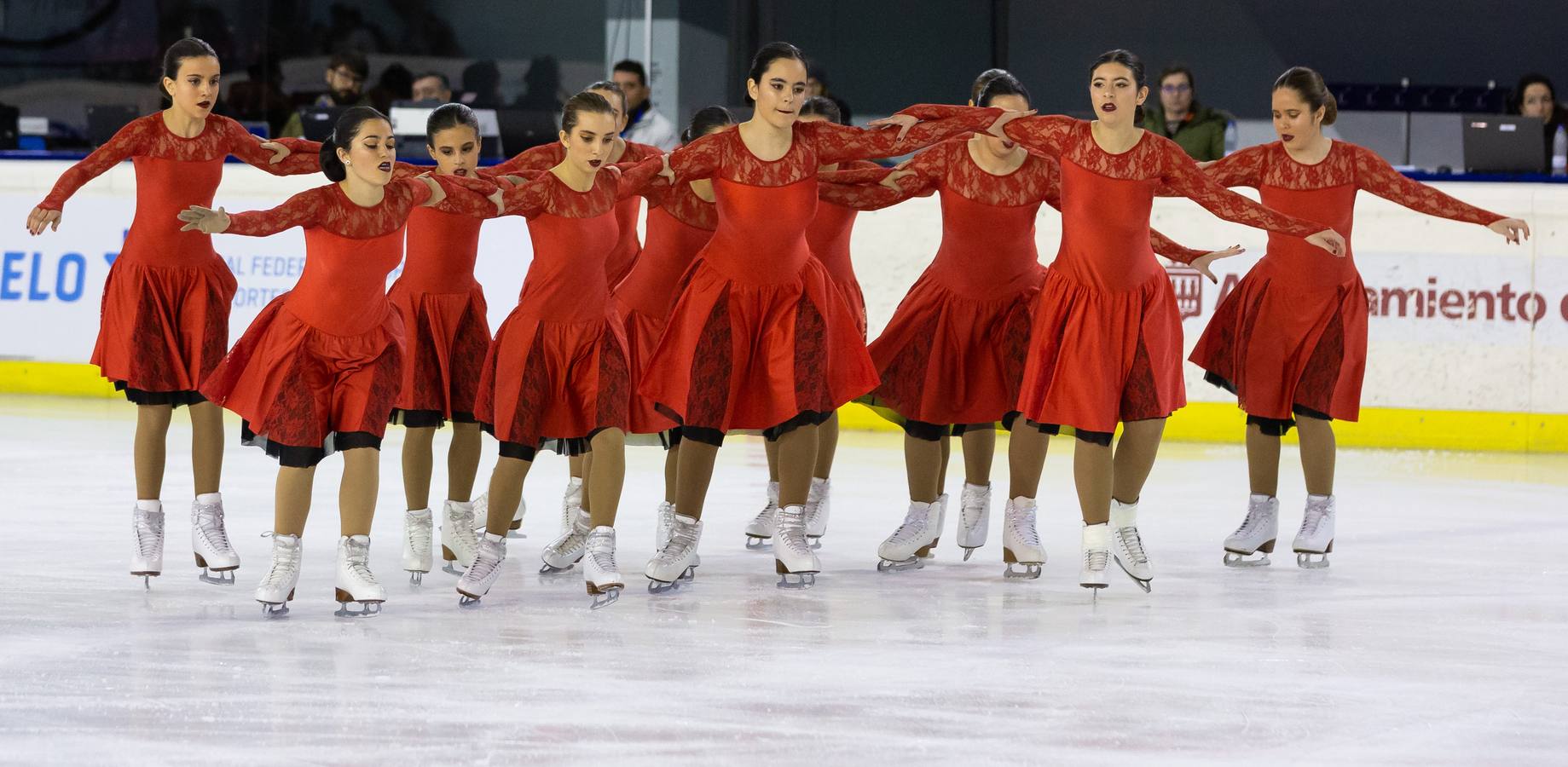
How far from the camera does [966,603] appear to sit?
452cm

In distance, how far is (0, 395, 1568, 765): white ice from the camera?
3.17 meters

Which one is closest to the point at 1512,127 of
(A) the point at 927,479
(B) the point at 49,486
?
(A) the point at 927,479

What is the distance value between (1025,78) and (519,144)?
22.5 feet

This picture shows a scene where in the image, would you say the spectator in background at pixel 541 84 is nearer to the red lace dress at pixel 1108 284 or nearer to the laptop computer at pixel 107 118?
the laptop computer at pixel 107 118

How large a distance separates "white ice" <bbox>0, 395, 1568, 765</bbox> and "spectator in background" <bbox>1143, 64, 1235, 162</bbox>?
3012mm

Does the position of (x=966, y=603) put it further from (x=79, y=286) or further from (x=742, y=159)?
(x=79, y=286)

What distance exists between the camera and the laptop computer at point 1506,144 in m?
8.28

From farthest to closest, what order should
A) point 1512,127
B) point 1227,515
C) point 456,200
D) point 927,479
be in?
point 1512,127, point 1227,515, point 927,479, point 456,200

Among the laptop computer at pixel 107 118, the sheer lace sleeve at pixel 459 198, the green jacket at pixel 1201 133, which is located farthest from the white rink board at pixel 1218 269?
the sheer lace sleeve at pixel 459 198

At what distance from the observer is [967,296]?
494cm

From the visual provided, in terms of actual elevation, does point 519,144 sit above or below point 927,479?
above

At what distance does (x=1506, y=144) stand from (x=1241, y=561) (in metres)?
4.08

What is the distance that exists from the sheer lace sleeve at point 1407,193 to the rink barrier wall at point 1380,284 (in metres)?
3.04

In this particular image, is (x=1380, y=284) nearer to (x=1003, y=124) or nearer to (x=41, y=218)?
(x=1003, y=124)
